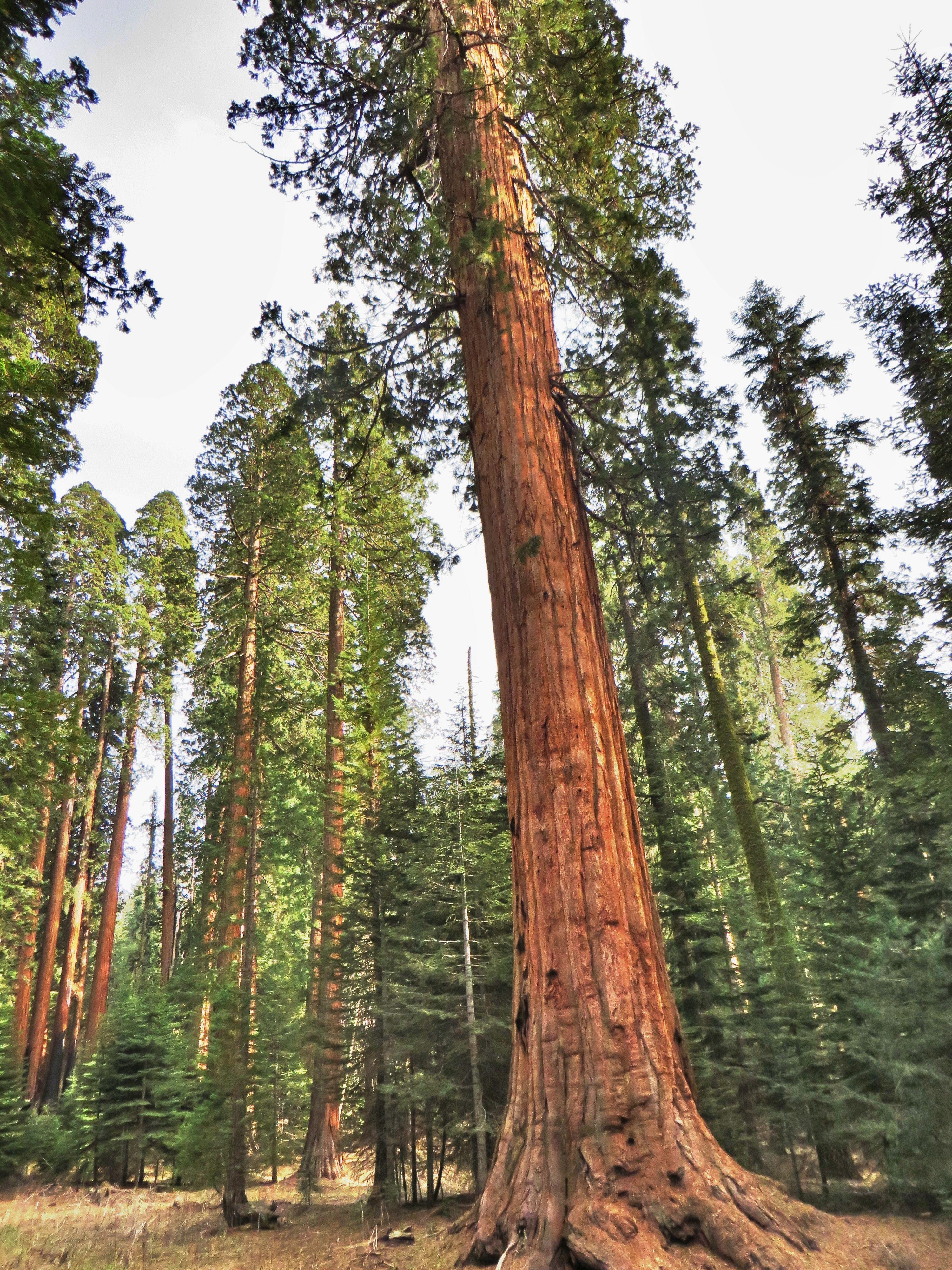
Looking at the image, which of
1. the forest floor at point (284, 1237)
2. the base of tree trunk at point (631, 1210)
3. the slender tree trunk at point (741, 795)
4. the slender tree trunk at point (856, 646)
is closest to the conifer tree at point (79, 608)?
the forest floor at point (284, 1237)

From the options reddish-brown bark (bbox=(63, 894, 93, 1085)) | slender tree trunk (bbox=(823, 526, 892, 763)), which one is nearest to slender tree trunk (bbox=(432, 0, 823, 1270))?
slender tree trunk (bbox=(823, 526, 892, 763))

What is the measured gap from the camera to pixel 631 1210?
3.29 metres

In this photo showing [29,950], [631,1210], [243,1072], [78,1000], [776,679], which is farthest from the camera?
[776,679]

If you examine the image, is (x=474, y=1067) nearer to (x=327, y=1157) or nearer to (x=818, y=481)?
(x=327, y=1157)

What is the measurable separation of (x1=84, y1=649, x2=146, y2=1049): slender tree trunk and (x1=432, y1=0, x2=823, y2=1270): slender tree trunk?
19.0 meters

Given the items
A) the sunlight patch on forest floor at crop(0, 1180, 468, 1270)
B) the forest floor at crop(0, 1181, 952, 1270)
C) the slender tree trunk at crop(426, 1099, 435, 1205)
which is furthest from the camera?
the slender tree trunk at crop(426, 1099, 435, 1205)

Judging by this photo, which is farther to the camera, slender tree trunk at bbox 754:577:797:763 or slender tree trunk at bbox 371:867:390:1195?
slender tree trunk at bbox 754:577:797:763

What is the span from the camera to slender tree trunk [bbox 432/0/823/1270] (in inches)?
133

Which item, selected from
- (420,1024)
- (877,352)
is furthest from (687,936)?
(877,352)

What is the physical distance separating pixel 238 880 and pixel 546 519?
10747 mm

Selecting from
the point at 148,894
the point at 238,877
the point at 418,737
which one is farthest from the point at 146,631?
the point at 148,894

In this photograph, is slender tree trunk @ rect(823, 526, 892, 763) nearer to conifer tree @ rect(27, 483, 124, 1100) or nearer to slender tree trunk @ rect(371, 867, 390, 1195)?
slender tree trunk @ rect(371, 867, 390, 1195)

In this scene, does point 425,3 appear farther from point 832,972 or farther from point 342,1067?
point 342,1067

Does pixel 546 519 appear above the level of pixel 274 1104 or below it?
above
